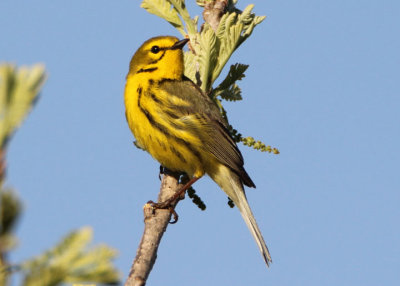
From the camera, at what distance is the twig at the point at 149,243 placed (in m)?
2.92

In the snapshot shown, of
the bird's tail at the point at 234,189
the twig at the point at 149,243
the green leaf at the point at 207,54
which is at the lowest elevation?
the twig at the point at 149,243

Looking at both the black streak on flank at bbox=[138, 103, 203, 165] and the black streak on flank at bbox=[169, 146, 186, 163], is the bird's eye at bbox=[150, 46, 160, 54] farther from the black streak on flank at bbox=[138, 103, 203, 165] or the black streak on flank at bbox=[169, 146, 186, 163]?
the black streak on flank at bbox=[169, 146, 186, 163]

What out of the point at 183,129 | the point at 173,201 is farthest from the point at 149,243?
the point at 183,129

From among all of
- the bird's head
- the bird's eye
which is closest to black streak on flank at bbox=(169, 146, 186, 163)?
the bird's head

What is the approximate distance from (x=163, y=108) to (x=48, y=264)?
4.89 metres

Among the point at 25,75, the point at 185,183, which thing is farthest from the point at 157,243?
the point at 25,75

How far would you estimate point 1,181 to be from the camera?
985mm

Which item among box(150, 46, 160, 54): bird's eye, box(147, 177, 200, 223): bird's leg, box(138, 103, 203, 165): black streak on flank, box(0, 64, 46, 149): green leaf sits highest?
box(150, 46, 160, 54): bird's eye

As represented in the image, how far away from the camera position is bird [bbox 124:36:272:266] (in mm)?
5711

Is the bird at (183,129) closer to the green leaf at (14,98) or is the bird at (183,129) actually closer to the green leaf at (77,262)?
the green leaf at (77,262)

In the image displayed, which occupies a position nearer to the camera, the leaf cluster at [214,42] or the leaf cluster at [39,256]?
the leaf cluster at [39,256]

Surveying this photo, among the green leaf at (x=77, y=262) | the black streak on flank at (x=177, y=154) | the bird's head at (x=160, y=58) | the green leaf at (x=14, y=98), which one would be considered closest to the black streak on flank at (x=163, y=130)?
the black streak on flank at (x=177, y=154)

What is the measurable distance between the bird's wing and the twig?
3.55ft

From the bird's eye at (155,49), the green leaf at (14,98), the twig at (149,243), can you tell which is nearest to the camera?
the green leaf at (14,98)
